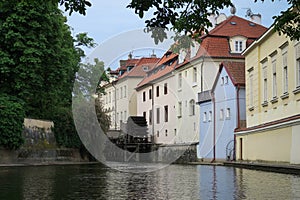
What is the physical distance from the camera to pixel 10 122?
117 ft

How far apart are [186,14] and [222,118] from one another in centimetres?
3174

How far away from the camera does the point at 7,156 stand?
3628 cm

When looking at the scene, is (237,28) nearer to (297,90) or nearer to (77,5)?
(297,90)

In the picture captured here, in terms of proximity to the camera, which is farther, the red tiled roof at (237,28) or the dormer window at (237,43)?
the red tiled roof at (237,28)

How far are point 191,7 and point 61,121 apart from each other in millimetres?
36124

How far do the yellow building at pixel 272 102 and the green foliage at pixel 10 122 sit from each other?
1426 cm

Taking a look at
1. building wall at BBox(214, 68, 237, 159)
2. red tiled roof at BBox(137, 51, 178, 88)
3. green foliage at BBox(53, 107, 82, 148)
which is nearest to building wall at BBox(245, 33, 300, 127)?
building wall at BBox(214, 68, 237, 159)

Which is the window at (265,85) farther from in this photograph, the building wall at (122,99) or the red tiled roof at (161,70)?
the building wall at (122,99)

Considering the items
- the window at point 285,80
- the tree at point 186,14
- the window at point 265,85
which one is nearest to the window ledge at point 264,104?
the window at point 265,85

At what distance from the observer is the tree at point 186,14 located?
745 centimetres

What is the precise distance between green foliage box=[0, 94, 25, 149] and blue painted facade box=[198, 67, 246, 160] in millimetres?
13584

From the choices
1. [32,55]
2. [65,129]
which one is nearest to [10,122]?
[32,55]

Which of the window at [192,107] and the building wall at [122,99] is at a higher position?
the building wall at [122,99]

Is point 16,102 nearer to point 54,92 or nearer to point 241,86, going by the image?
point 54,92
